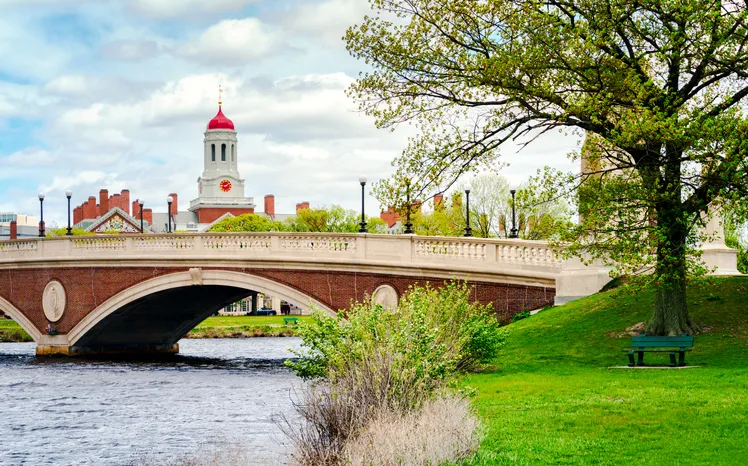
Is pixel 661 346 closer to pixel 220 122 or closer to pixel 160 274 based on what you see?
pixel 160 274

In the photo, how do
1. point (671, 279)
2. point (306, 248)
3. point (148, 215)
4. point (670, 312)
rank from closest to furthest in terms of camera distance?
point (671, 279)
point (670, 312)
point (306, 248)
point (148, 215)

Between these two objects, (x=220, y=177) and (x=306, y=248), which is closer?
(x=306, y=248)

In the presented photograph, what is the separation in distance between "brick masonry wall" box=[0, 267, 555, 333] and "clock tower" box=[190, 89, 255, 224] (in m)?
97.9

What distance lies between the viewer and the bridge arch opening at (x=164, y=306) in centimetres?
3828

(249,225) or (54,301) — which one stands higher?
(249,225)

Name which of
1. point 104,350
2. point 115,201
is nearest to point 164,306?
point 104,350

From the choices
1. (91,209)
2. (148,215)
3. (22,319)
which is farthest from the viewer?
(148,215)

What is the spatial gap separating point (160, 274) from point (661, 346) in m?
24.1

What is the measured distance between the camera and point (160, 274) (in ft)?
134

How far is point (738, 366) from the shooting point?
65.3 ft

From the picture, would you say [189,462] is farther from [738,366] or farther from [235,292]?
[235,292]

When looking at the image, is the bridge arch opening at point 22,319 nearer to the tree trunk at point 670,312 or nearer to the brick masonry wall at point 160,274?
the brick masonry wall at point 160,274

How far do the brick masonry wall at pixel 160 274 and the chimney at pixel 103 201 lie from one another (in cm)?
8260

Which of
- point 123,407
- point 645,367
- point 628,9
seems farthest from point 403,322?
point 123,407
